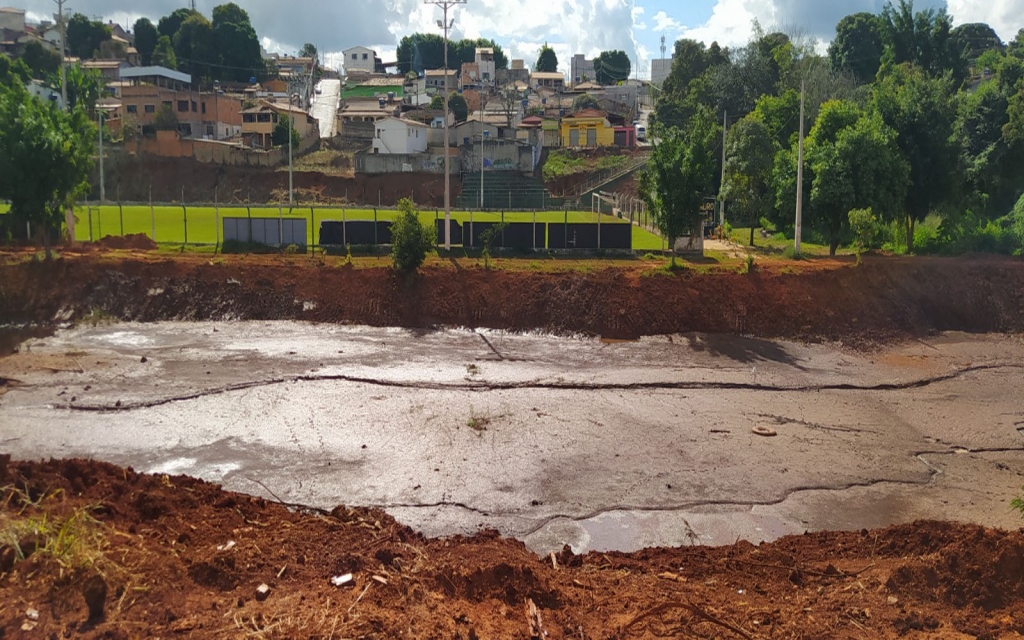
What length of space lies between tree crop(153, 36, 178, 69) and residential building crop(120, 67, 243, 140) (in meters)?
25.9

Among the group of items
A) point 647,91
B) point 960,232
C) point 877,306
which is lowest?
point 877,306

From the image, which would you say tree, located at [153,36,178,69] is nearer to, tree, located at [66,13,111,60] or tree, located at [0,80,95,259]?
tree, located at [66,13,111,60]

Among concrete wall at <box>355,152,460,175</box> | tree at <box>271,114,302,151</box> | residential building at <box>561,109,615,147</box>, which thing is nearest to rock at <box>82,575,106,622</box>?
concrete wall at <box>355,152,460,175</box>

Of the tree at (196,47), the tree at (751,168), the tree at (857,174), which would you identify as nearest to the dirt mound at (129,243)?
the tree at (751,168)

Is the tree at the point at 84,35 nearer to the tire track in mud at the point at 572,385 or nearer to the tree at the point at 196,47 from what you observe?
the tree at the point at 196,47

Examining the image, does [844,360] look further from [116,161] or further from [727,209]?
[116,161]

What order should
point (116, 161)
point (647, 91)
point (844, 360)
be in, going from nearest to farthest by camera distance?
point (844, 360) < point (116, 161) < point (647, 91)

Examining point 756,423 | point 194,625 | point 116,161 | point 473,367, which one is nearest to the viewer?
point 194,625

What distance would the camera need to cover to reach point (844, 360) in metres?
26.4

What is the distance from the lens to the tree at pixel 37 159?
31516 millimetres

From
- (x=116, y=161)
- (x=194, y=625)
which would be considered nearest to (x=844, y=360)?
(x=194, y=625)

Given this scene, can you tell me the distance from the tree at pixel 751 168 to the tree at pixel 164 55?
98088mm

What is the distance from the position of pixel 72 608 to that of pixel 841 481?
1354 cm

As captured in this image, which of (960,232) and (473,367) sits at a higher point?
(960,232)
